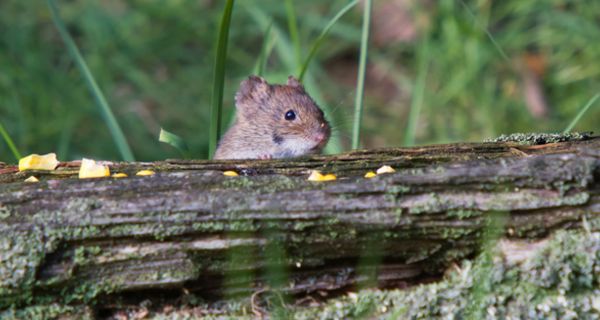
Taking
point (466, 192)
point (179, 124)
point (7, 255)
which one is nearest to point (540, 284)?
point (466, 192)

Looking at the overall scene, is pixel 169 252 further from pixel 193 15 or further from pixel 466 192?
pixel 193 15

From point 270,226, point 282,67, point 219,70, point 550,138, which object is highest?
point 282,67

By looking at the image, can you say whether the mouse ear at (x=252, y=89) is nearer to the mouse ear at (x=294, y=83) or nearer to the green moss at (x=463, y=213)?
the mouse ear at (x=294, y=83)

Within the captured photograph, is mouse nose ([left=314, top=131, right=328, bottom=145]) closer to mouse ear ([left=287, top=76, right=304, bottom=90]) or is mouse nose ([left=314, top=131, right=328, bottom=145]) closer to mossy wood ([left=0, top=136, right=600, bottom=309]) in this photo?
mouse ear ([left=287, top=76, right=304, bottom=90])

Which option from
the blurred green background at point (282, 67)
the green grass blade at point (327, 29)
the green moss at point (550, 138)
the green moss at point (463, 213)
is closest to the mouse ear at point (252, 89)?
the green grass blade at point (327, 29)

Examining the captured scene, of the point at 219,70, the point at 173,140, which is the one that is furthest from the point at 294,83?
the point at 173,140

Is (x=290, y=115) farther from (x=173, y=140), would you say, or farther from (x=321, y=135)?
(x=173, y=140)

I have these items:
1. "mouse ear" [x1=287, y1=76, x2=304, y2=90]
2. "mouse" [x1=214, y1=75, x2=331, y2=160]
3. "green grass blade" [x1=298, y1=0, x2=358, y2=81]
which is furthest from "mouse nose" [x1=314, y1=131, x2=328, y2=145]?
"green grass blade" [x1=298, y1=0, x2=358, y2=81]
